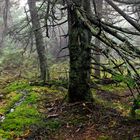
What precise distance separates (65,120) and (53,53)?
15.7m

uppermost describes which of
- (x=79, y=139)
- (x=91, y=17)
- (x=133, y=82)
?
(x=91, y=17)

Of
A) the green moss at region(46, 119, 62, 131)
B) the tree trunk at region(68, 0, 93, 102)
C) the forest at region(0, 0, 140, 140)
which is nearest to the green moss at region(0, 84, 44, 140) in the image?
the forest at region(0, 0, 140, 140)

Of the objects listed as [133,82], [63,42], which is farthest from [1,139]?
[63,42]

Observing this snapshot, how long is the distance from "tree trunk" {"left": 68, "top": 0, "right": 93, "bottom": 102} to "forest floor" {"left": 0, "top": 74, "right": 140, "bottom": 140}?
31cm

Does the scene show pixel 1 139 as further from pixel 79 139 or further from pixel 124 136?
pixel 124 136

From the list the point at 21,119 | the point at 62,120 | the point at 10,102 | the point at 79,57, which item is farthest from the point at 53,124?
the point at 10,102

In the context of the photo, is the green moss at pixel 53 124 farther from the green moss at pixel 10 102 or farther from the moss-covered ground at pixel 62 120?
the green moss at pixel 10 102

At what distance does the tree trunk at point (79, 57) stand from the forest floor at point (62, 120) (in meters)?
0.31

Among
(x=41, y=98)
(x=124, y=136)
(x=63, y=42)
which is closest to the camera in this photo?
(x=124, y=136)

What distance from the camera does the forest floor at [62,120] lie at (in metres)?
5.25

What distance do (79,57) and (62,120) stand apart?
1.36 metres

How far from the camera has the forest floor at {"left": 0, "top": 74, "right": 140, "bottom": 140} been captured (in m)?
5.25

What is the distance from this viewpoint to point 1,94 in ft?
30.9

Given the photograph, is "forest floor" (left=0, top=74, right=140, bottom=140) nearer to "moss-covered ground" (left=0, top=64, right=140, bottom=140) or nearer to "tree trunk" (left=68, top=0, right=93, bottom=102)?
"moss-covered ground" (left=0, top=64, right=140, bottom=140)
